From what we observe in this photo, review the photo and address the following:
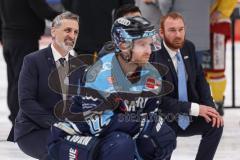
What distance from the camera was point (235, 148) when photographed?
675cm

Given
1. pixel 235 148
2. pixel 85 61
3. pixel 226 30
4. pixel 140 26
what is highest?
pixel 140 26

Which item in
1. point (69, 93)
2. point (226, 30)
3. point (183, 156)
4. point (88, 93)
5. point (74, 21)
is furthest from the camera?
point (226, 30)

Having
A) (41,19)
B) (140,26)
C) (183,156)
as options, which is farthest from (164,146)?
(41,19)

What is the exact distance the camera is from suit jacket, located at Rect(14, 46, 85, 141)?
16.3ft

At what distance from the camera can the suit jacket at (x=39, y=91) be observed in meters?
4.95

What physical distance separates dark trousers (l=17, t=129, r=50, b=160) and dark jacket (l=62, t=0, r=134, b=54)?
2.34 meters

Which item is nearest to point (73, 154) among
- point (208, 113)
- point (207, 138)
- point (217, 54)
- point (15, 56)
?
point (208, 113)

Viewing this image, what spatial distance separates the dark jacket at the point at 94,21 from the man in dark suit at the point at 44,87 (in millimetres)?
2036

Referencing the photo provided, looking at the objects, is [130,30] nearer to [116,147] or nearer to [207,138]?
[116,147]

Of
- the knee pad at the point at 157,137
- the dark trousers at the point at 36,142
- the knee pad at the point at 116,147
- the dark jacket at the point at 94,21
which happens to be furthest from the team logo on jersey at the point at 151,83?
the dark jacket at the point at 94,21

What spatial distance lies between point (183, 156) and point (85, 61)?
5.70 ft

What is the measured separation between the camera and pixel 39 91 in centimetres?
509

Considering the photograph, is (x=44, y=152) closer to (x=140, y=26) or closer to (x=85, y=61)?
(x=85, y=61)

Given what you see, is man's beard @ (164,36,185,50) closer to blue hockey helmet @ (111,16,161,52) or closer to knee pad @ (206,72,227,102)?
blue hockey helmet @ (111,16,161,52)
